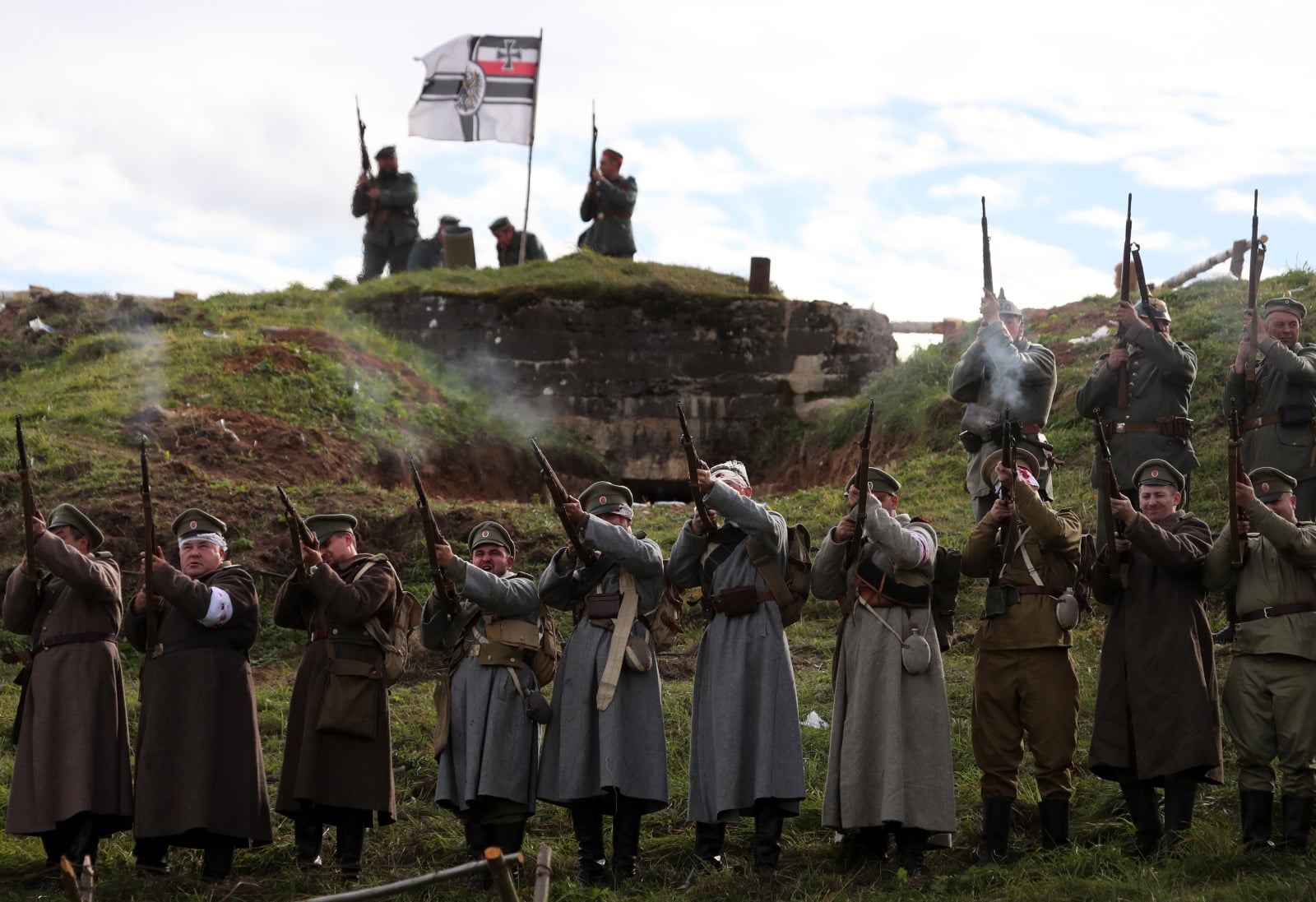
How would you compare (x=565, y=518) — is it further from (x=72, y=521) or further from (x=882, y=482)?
(x=72, y=521)

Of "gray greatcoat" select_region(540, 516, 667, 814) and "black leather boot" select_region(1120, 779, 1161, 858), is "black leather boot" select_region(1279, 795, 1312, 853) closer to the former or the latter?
"black leather boot" select_region(1120, 779, 1161, 858)

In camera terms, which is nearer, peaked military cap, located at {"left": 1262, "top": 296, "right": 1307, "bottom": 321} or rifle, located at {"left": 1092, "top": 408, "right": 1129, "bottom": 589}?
rifle, located at {"left": 1092, "top": 408, "right": 1129, "bottom": 589}

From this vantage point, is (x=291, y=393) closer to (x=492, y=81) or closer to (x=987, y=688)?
(x=492, y=81)

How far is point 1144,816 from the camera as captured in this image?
7.44 meters

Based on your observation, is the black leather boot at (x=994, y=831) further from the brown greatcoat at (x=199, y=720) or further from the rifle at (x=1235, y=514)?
the brown greatcoat at (x=199, y=720)

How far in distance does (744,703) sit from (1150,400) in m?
3.62

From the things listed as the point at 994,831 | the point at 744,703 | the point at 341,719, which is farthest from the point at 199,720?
the point at 994,831

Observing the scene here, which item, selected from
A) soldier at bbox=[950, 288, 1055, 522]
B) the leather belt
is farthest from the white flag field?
the leather belt

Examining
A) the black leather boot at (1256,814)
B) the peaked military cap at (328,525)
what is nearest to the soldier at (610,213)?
the peaked military cap at (328,525)

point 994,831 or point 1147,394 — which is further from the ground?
point 1147,394

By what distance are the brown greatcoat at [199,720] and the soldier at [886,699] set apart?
2912 mm

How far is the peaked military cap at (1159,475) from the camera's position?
7801 millimetres

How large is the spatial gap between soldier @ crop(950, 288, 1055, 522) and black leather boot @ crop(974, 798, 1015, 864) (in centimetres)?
221

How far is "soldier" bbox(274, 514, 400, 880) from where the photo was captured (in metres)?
7.98
